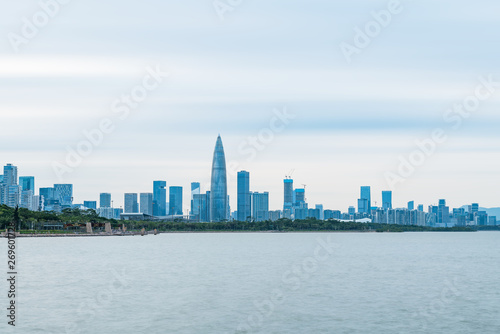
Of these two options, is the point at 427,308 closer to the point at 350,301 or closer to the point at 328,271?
the point at 350,301

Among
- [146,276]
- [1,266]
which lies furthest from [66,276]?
A: [1,266]

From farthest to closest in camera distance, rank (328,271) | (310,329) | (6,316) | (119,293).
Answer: (328,271) < (119,293) < (6,316) < (310,329)

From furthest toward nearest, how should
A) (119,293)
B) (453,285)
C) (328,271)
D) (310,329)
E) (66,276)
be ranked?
(328,271)
(66,276)
(453,285)
(119,293)
(310,329)

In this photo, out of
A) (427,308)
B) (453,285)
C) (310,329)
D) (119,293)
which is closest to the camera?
(310,329)

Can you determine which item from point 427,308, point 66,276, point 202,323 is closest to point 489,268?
point 427,308

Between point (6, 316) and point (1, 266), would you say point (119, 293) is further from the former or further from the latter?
point (1, 266)

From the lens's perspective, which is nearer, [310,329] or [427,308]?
[310,329]

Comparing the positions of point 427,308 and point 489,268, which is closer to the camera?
point 427,308

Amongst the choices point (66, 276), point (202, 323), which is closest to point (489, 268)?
point (66, 276)

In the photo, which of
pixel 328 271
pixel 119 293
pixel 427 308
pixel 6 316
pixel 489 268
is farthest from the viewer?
pixel 489 268
